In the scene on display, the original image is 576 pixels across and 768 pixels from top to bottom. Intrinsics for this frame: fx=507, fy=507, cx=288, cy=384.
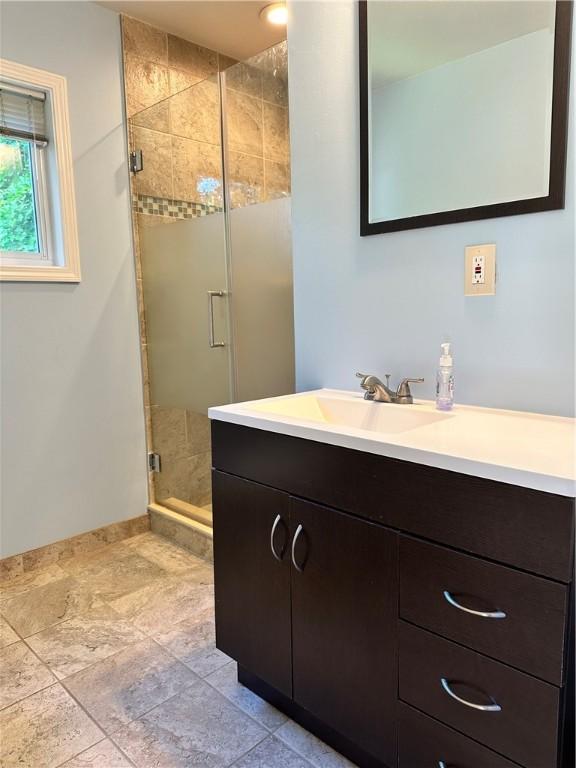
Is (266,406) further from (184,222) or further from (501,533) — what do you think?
(184,222)

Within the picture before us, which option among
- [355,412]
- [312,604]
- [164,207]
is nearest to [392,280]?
[355,412]

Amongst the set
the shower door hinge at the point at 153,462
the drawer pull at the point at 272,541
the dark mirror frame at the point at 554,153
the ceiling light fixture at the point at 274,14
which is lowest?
the shower door hinge at the point at 153,462

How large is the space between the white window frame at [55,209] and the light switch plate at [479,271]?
1.73m

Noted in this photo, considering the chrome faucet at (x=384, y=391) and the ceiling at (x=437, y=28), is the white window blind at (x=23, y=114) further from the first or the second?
the chrome faucet at (x=384, y=391)

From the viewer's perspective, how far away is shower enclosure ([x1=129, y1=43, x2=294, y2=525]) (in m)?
2.07

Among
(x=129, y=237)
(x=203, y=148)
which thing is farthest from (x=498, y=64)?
(x=129, y=237)

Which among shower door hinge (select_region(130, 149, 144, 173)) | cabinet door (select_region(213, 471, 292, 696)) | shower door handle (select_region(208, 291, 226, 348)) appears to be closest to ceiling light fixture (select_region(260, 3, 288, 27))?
shower door hinge (select_region(130, 149, 144, 173))

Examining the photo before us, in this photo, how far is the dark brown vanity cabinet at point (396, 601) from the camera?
0.85 metres

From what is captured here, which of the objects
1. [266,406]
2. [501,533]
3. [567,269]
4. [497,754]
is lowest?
[497,754]

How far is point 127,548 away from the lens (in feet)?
8.13

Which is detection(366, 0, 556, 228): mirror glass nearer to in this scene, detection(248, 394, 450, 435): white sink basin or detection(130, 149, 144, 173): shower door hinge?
detection(248, 394, 450, 435): white sink basin

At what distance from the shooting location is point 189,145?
2.40 metres

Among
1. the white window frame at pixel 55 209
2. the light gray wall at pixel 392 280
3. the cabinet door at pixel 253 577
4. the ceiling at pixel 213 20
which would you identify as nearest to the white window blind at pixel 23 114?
the white window frame at pixel 55 209

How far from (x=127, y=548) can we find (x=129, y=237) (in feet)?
4.98
